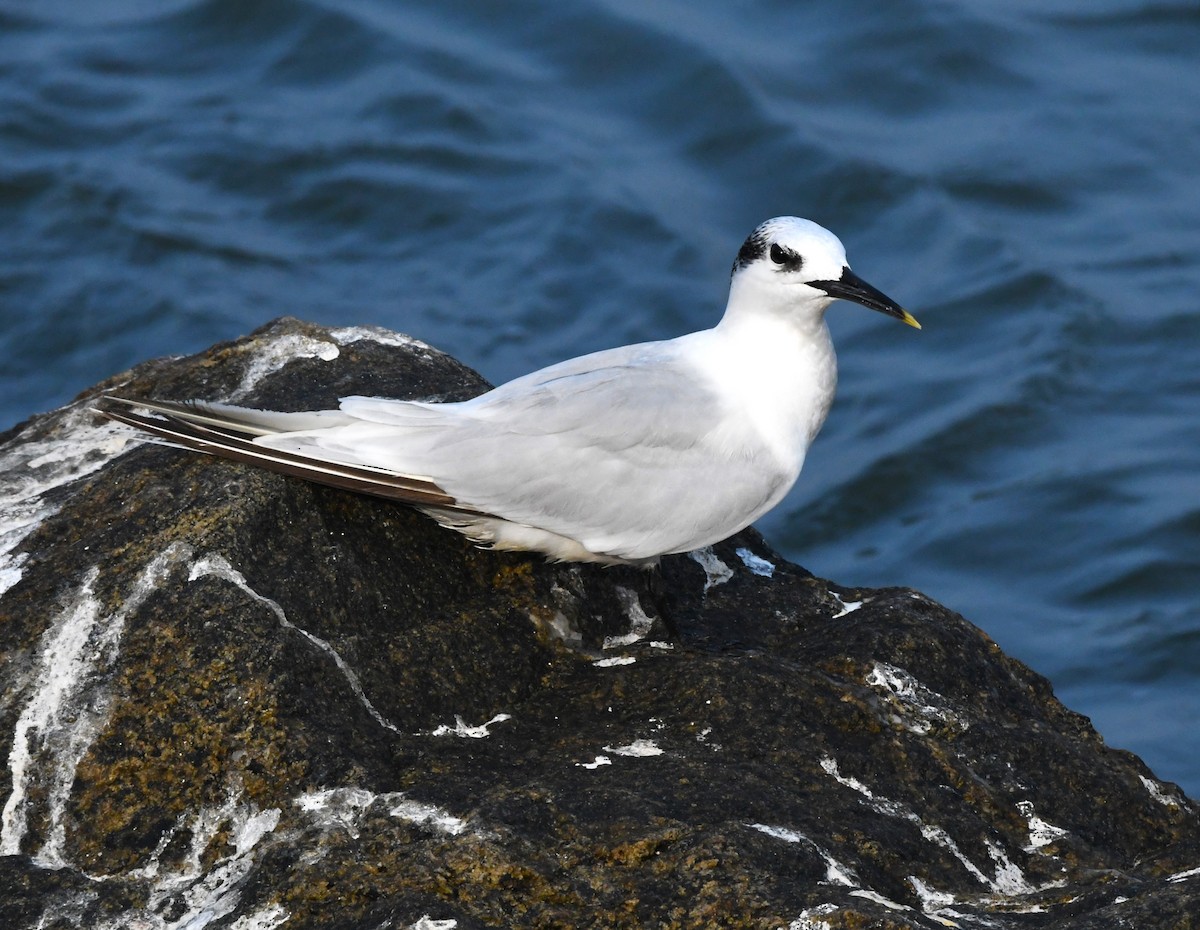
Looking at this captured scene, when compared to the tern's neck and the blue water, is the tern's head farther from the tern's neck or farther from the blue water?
the blue water

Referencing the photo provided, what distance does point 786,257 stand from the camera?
16.9 ft

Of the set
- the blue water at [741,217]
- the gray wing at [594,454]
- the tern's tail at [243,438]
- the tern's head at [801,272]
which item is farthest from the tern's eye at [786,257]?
the blue water at [741,217]

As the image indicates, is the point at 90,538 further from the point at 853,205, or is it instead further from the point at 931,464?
the point at 853,205

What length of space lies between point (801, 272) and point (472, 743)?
6.82ft

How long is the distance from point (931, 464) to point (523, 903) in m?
7.09

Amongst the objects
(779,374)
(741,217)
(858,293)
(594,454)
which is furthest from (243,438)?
(741,217)

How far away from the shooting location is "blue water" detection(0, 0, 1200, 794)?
9539 mm

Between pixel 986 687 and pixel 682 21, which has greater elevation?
pixel 682 21

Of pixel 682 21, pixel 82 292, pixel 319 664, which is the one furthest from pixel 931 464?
pixel 319 664

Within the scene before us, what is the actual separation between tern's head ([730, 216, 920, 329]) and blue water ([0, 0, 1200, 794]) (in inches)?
159

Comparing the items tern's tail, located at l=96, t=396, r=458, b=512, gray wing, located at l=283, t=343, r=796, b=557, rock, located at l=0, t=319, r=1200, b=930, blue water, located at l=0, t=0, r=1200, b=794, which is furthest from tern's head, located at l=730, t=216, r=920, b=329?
blue water, located at l=0, t=0, r=1200, b=794

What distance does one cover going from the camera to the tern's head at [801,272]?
16.7 feet

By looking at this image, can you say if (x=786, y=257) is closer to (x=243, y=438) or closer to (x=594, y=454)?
(x=594, y=454)

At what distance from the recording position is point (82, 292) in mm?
10805
